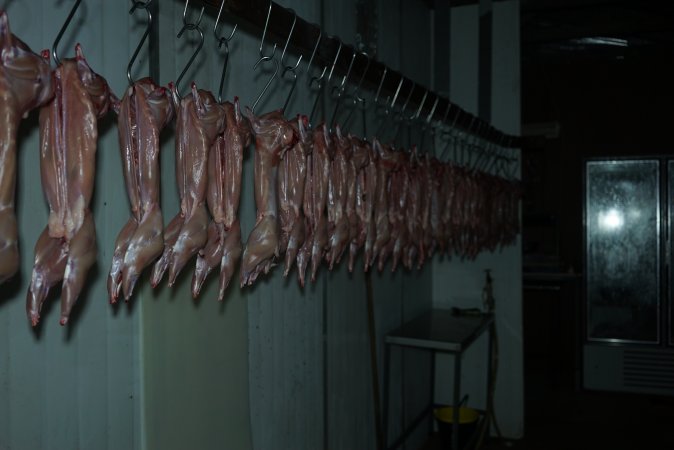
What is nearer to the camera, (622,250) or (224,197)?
(224,197)

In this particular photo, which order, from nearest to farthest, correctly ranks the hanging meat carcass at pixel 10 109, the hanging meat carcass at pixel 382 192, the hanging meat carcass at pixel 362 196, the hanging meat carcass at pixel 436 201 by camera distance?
1. the hanging meat carcass at pixel 10 109
2. the hanging meat carcass at pixel 362 196
3. the hanging meat carcass at pixel 382 192
4. the hanging meat carcass at pixel 436 201

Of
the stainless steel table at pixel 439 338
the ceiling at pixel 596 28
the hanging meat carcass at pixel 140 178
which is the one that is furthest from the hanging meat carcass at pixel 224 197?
the ceiling at pixel 596 28

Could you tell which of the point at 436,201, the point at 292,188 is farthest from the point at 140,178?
the point at 436,201

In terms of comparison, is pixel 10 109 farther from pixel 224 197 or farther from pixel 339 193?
pixel 339 193

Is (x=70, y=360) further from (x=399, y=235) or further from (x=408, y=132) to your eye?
(x=408, y=132)

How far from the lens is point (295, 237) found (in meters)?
1.60

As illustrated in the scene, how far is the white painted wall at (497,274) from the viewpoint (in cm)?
510

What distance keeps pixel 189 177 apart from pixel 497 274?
4262 millimetres

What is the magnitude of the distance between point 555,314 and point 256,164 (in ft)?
23.1

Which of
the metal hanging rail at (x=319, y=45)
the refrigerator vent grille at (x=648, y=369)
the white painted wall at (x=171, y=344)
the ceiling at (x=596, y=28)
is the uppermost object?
the ceiling at (x=596, y=28)

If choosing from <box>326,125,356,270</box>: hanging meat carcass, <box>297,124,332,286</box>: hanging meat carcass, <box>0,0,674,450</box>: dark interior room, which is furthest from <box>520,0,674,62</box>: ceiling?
<box>297,124,332,286</box>: hanging meat carcass

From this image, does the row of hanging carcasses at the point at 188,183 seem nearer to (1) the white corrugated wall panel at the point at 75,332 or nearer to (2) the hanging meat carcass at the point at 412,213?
(2) the hanging meat carcass at the point at 412,213

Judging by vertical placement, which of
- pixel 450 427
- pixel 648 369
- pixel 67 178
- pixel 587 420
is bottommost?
pixel 587 420

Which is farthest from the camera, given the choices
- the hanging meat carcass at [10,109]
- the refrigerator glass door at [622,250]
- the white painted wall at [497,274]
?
the refrigerator glass door at [622,250]
